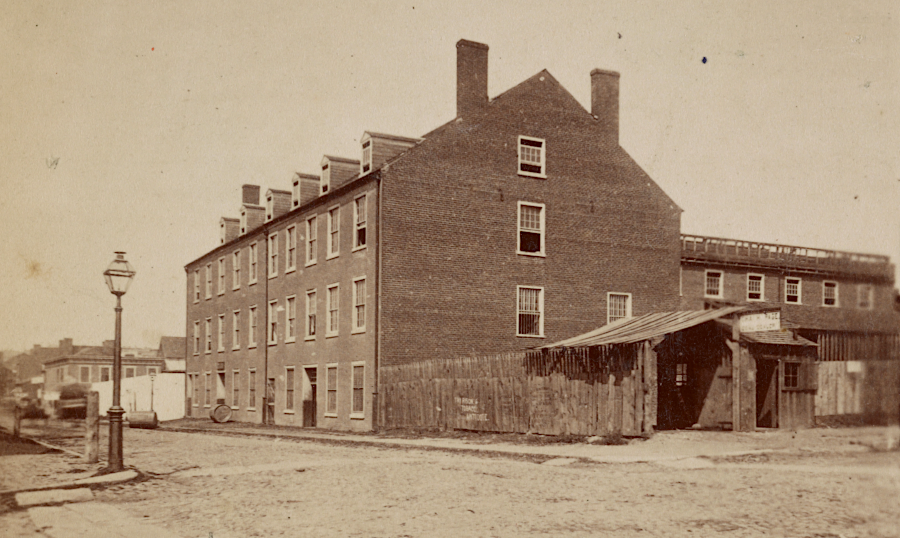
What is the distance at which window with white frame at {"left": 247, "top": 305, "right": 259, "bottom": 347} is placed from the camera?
39.2 metres

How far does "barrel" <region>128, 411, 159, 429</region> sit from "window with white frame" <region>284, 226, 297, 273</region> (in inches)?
318

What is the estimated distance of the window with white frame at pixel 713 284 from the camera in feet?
127

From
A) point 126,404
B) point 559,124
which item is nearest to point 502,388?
point 559,124

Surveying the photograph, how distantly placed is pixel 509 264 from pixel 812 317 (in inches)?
667

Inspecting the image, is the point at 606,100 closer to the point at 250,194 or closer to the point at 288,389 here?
the point at 288,389

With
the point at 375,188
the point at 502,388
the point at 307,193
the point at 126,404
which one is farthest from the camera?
the point at 126,404

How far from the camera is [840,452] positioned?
50.1 ft

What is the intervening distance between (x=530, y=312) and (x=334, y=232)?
8.02m

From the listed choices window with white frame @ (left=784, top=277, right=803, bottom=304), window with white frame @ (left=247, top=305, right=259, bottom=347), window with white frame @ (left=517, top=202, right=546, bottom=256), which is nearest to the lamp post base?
window with white frame @ (left=517, top=202, right=546, bottom=256)

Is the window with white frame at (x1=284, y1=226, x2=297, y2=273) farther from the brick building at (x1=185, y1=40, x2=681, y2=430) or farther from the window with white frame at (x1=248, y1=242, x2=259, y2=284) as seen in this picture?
the window with white frame at (x1=248, y1=242, x2=259, y2=284)

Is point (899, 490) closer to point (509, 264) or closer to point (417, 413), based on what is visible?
point (417, 413)

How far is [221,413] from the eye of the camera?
3912 cm

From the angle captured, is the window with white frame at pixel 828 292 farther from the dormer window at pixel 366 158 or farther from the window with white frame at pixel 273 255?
the window with white frame at pixel 273 255

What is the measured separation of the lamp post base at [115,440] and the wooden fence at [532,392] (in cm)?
1075
